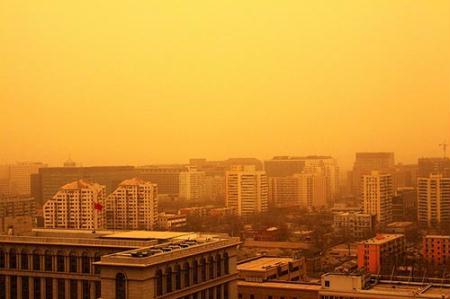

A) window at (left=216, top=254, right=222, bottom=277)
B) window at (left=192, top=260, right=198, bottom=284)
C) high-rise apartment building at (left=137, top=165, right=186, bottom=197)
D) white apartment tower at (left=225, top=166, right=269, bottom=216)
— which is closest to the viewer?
window at (left=192, top=260, right=198, bottom=284)

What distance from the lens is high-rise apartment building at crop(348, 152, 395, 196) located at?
887 centimetres

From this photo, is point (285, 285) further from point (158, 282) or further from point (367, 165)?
point (367, 165)

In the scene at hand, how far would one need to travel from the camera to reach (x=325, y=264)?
770 cm

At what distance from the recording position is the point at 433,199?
9.93m

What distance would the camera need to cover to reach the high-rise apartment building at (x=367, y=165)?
887cm

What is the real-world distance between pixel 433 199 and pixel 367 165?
1.10m

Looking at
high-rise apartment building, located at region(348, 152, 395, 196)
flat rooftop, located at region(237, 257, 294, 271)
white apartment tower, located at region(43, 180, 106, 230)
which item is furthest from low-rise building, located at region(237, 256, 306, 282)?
white apartment tower, located at region(43, 180, 106, 230)

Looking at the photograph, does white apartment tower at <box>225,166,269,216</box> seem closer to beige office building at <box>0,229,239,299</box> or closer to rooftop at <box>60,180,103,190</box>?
rooftop at <box>60,180,103,190</box>

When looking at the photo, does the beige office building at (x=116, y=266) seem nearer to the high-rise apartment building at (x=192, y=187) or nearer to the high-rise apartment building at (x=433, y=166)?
the high-rise apartment building at (x=433, y=166)

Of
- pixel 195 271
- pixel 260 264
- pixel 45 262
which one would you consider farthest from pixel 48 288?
pixel 260 264

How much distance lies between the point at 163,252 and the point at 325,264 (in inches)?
160

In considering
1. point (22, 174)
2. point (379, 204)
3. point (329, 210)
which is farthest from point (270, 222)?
point (22, 174)

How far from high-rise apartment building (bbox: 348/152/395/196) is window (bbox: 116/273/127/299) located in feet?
17.9

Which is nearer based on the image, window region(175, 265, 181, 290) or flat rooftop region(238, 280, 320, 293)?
window region(175, 265, 181, 290)
